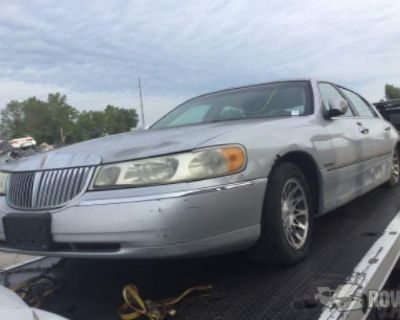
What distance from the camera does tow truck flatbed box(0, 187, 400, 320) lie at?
88.3 inches

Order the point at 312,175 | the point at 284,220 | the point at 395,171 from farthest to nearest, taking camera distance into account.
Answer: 1. the point at 395,171
2. the point at 312,175
3. the point at 284,220

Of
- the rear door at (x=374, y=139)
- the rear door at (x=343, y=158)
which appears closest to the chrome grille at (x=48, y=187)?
the rear door at (x=343, y=158)

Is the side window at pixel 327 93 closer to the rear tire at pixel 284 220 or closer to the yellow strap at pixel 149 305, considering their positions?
the rear tire at pixel 284 220

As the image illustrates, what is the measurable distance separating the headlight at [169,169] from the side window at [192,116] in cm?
154

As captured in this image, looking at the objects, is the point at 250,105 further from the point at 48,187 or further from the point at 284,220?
the point at 48,187

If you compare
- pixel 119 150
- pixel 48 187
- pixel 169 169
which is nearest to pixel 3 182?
pixel 48 187

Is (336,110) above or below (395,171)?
above

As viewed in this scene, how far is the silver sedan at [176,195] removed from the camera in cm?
240

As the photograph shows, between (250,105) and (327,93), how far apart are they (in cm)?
76

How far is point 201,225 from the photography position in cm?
243

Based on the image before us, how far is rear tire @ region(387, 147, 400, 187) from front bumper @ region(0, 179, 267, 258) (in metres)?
3.32

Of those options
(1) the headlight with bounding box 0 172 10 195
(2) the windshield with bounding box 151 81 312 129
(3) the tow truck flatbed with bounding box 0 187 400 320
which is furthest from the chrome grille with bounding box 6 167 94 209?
(2) the windshield with bounding box 151 81 312 129

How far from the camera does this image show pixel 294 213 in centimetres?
305

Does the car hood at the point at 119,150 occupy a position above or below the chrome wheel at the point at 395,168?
above
